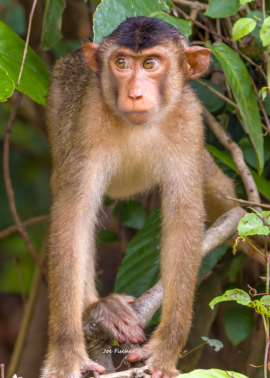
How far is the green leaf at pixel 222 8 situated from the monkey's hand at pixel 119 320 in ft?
7.06

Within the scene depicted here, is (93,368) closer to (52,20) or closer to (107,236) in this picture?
(107,236)

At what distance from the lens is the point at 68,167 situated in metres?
2.80

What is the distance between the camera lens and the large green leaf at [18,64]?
10.2ft

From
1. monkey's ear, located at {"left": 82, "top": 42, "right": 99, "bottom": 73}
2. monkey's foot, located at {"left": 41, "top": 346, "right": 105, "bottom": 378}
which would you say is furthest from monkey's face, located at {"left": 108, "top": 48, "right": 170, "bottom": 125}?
monkey's foot, located at {"left": 41, "top": 346, "right": 105, "bottom": 378}

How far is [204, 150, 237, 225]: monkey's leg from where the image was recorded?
13.1 feet

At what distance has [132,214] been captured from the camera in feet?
15.4

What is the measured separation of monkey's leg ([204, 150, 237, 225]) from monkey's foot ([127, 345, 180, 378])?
174 cm

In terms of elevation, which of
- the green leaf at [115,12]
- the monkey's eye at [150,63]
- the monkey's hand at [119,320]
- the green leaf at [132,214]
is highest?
the green leaf at [115,12]

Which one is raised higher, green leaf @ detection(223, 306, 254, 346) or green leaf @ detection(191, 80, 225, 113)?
green leaf @ detection(191, 80, 225, 113)

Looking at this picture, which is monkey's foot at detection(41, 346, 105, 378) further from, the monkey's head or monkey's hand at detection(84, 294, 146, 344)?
the monkey's head

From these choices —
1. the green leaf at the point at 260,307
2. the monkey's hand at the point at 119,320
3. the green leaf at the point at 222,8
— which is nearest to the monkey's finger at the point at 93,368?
the monkey's hand at the point at 119,320

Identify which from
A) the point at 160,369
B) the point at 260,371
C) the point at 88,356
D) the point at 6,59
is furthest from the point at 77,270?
the point at 260,371

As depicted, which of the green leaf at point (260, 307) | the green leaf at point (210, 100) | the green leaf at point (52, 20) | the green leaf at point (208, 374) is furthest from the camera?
the green leaf at point (210, 100)

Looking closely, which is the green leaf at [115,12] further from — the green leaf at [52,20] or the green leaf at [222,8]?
the green leaf at [52,20]
